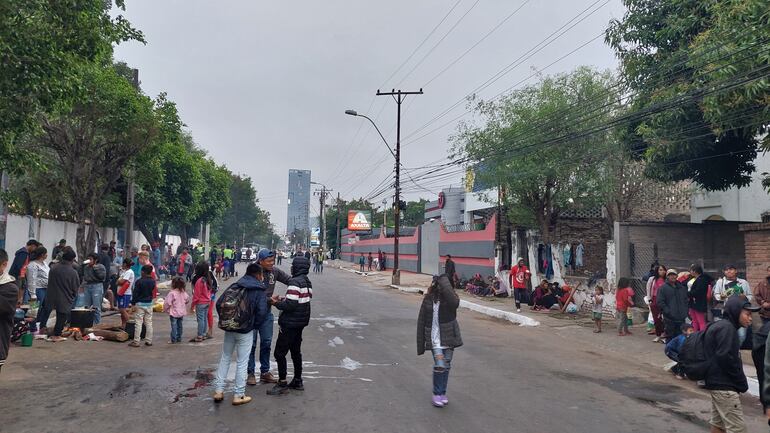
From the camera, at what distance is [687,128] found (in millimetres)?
13523

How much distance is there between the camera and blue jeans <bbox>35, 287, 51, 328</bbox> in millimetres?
10547

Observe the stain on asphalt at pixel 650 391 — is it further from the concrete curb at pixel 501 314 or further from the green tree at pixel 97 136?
the green tree at pixel 97 136

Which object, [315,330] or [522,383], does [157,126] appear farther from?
[522,383]

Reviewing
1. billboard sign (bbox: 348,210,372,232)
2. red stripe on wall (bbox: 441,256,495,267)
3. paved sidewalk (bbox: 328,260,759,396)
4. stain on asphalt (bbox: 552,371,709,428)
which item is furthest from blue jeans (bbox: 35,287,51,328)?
billboard sign (bbox: 348,210,372,232)

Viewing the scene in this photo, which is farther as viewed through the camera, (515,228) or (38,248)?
(515,228)

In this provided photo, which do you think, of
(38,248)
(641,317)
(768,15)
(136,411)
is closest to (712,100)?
(768,15)

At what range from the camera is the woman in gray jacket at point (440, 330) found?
21.7ft

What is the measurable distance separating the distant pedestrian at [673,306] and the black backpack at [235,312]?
24.7 feet

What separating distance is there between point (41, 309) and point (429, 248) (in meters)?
30.6

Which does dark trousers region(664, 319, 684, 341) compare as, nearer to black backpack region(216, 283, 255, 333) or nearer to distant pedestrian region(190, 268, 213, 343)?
black backpack region(216, 283, 255, 333)

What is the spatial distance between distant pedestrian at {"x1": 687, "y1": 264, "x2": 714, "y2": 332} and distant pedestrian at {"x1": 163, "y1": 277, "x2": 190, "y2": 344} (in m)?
9.67

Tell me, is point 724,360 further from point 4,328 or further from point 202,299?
point 202,299

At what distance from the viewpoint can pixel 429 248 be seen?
130 ft

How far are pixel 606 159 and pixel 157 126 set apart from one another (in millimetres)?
15317
